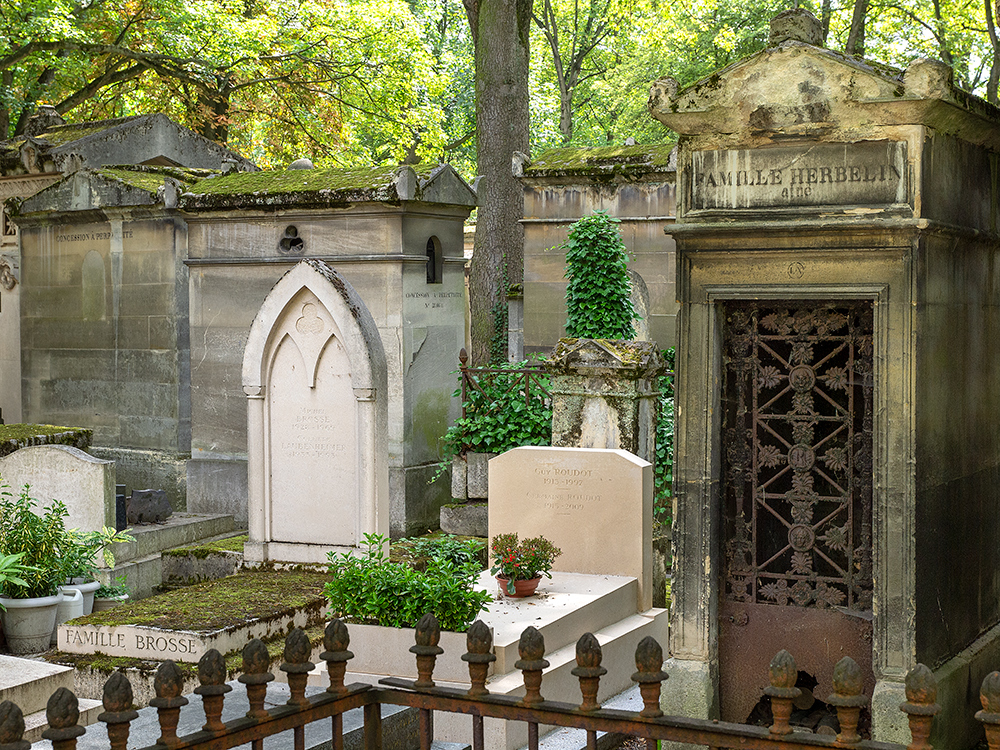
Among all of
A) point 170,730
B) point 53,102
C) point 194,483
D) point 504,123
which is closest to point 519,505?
point 194,483

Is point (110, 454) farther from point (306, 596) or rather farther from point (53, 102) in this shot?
point (53, 102)

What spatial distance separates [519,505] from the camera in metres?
7.82

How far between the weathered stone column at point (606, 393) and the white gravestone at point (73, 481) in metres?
3.54

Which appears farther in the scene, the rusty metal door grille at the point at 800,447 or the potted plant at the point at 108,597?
the potted plant at the point at 108,597

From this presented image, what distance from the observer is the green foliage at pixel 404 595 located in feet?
18.5

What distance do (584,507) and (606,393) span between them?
1.44m

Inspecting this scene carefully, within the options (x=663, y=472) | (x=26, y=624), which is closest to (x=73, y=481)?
(x=26, y=624)

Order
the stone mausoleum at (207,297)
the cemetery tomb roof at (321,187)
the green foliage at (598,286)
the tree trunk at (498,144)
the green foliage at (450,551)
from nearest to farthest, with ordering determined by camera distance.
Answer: the green foliage at (450,551)
the cemetery tomb roof at (321,187)
the stone mausoleum at (207,297)
the green foliage at (598,286)
the tree trunk at (498,144)

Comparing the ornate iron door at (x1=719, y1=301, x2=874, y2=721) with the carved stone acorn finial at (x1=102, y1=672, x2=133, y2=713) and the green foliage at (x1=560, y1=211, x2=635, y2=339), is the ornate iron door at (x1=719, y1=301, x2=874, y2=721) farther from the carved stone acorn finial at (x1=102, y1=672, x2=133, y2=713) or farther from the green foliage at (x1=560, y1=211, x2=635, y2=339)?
the green foliage at (x1=560, y1=211, x2=635, y2=339)

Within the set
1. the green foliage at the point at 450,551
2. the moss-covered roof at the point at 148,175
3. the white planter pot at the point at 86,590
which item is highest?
the moss-covered roof at the point at 148,175

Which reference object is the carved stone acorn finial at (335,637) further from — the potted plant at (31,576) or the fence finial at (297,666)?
the potted plant at (31,576)

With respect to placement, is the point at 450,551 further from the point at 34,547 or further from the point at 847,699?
the point at 847,699

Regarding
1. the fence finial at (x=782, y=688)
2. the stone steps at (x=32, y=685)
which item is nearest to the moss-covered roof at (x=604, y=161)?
the stone steps at (x=32, y=685)

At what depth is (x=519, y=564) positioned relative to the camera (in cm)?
685
